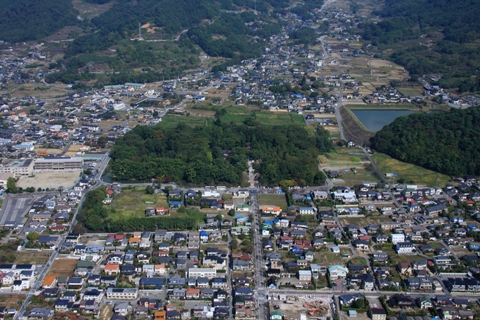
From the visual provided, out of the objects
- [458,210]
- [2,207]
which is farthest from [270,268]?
[2,207]

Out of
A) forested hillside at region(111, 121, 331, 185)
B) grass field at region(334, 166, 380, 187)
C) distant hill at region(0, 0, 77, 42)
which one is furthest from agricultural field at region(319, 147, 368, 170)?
distant hill at region(0, 0, 77, 42)

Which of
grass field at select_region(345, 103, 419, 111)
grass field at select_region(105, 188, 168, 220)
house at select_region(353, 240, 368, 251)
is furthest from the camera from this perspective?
grass field at select_region(345, 103, 419, 111)

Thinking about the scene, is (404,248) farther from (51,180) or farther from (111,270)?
(51,180)

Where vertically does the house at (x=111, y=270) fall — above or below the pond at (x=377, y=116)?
above

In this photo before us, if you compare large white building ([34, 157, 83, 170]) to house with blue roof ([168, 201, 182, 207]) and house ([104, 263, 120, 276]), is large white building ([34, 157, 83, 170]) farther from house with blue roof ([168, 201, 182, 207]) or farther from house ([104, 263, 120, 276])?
house ([104, 263, 120, 276])

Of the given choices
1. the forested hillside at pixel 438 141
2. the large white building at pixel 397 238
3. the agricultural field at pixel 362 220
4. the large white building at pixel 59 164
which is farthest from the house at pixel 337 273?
the large white building at pixel 59 164

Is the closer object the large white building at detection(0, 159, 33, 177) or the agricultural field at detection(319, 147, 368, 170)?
the large white building at detection(0, 159, 33, 177)

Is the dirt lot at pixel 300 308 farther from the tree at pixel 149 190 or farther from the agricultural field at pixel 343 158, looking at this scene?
the agricultural field at pixel 343 158
